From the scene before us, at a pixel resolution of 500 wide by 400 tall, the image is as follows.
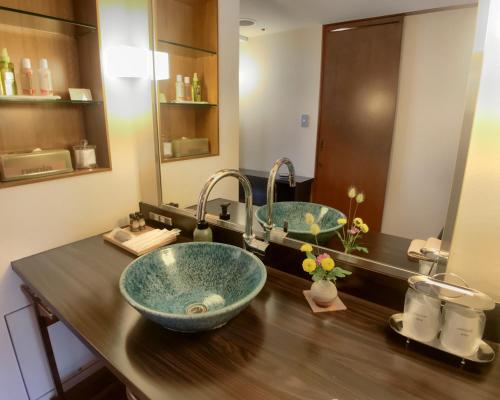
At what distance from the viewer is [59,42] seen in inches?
55.5

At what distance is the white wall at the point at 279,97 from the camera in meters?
1.10

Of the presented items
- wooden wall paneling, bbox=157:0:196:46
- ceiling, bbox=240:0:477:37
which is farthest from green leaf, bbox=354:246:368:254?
wooden wall paneling, bbox=157:0:196:46

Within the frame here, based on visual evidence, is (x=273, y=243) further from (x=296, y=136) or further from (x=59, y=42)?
(x=59, y=42)

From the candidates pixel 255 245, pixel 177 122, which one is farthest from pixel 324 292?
pixel 177 122

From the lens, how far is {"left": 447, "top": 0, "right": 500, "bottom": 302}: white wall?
77cm

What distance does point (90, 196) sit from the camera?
1.53 m

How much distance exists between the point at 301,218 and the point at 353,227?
200 millimetres

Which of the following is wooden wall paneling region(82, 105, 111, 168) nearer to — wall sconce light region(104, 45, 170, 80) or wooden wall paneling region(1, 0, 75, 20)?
wall sconce light region(104, 45, 170, 80)

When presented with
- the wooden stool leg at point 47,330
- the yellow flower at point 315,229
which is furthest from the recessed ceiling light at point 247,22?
the wooden stool leg at point 47,330

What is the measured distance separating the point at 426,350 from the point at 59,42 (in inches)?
71.3

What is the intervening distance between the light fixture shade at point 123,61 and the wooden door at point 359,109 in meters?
0.94

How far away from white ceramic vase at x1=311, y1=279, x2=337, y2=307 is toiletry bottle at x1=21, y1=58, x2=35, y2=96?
53.9 inches

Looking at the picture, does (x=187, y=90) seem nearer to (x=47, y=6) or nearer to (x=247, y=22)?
(x=247, y=22)

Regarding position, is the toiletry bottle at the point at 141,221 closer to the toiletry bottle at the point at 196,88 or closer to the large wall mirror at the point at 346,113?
the large wall mirror at the point at 346,113
